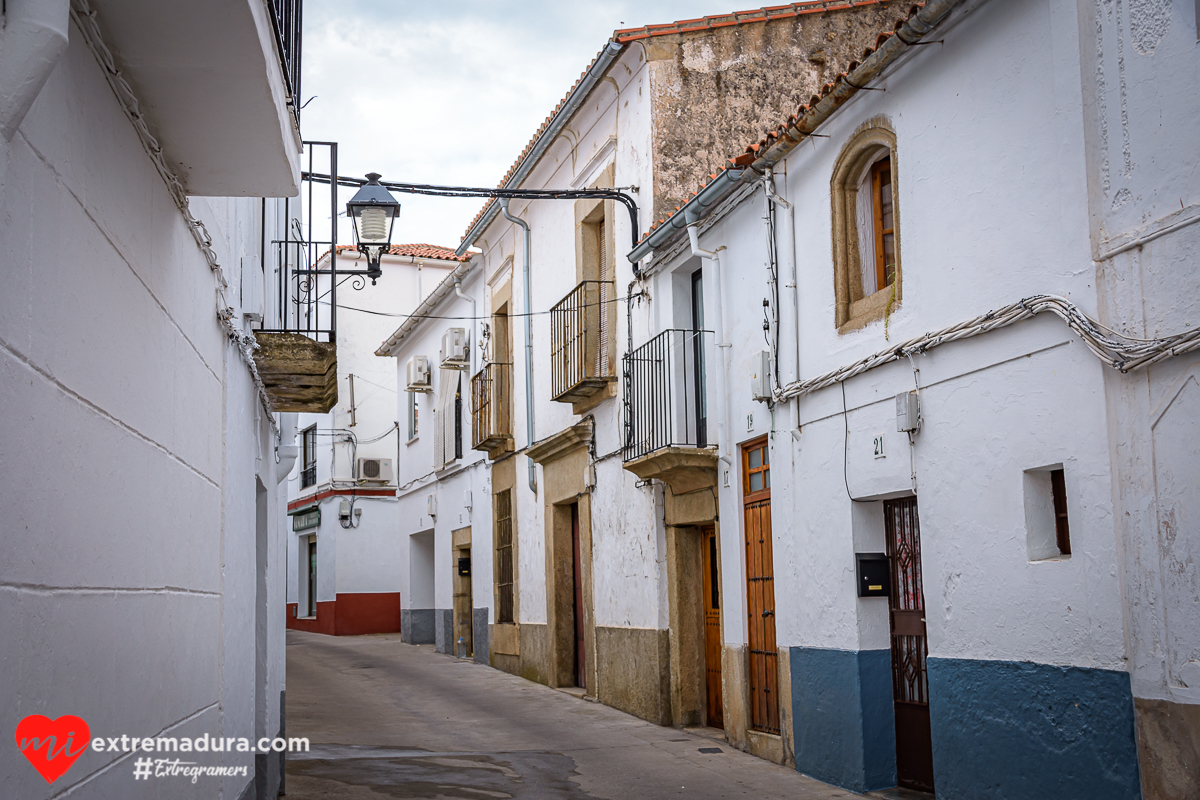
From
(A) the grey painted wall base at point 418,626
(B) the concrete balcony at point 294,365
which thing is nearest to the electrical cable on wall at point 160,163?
(B) the concrete balcony at point 294,365

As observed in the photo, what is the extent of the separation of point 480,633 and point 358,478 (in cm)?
934

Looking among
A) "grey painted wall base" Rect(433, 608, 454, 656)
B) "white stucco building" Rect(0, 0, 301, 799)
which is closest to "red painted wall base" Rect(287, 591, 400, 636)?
"grey painted wall base" Rect(433, 608, 454, 656)

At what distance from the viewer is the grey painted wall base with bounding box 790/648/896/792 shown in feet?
26.8

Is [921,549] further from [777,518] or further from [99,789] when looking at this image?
[99,789]

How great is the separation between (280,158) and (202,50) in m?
0.86

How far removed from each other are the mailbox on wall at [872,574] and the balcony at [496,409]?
967cm

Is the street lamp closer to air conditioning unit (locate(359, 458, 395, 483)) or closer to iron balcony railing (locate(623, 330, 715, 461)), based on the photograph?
iron balcony railing (locate(623, 330, 715, 461))

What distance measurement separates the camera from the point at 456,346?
1989 cm

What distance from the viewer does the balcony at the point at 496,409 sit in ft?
57.7

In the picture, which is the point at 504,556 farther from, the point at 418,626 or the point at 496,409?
the point at 418,626

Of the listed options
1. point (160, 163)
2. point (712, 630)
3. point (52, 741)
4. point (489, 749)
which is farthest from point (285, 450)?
point (52, 741)

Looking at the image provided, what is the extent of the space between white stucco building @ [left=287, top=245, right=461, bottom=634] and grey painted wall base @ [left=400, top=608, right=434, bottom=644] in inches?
114

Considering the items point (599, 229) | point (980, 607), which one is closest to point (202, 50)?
point (980, 607)

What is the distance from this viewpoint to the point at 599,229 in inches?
568
